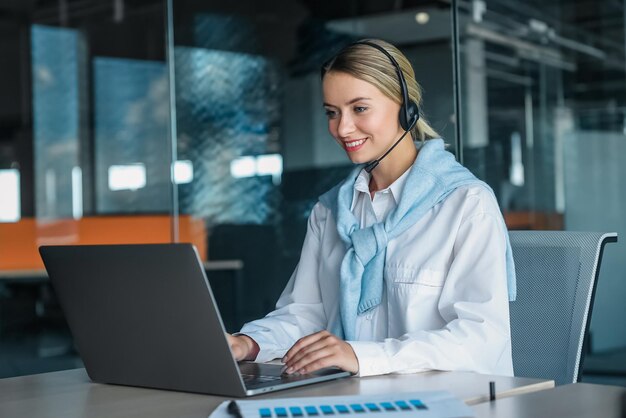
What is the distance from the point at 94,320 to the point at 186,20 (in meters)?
3.56

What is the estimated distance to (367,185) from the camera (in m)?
2.14

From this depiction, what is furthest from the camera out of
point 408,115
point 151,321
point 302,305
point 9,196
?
point 9,196

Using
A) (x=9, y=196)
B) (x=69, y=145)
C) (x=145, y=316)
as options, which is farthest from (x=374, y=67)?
(x=69, y=145)

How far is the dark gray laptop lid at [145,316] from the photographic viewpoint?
1421 millimetres

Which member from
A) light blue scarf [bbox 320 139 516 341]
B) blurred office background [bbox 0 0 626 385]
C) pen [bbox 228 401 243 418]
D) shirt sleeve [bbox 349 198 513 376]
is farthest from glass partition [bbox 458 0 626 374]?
pen [bbox 228 401 243 418]

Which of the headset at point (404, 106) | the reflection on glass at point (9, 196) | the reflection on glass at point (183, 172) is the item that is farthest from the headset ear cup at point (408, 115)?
the reflection on glass at point (9, 196)

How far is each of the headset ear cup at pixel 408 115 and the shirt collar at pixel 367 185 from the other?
0.09 meters

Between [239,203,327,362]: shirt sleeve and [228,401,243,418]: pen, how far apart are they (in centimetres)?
66

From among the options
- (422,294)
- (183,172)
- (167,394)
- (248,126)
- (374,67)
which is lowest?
(167,394)

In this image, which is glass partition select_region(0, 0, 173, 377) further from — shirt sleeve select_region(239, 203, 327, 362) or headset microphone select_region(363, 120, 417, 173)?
headset microphone select_region(363, 120, 417, 173)

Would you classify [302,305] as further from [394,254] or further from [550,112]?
[550,112]

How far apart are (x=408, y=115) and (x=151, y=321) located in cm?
79

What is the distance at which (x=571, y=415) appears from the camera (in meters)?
1.28

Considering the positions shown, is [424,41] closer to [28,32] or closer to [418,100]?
[418,100]
